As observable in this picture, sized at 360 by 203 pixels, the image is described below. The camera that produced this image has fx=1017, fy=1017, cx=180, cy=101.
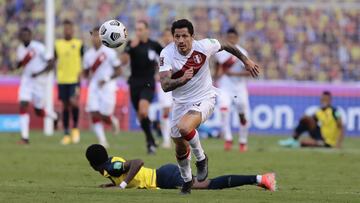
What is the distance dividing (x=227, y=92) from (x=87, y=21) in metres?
11.5

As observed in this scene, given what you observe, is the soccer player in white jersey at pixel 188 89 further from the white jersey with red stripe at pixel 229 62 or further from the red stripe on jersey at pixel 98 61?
the red stripe on jersey at pixel 98 61

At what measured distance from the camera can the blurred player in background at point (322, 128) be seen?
979 inches

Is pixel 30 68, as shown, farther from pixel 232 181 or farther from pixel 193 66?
pixel 193 66

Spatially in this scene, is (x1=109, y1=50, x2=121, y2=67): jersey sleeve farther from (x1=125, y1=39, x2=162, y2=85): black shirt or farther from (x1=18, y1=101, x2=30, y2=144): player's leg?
(x1=125, y1=39, x2=162, y2=85): black shirt

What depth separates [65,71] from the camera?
25000 millimetres

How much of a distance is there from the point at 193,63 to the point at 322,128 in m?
13.1

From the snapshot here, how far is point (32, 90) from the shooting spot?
80.9ft

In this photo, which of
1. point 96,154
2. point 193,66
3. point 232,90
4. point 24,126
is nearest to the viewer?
point 193,66

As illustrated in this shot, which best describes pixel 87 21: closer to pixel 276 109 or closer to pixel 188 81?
pixel 276 109

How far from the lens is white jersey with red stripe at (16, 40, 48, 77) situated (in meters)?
24.2

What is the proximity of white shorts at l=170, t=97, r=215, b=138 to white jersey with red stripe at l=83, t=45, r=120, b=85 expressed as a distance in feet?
36.1

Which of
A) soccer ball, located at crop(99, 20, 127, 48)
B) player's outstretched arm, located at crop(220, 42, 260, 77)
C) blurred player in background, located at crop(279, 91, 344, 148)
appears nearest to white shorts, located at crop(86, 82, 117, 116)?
blurred player in background, located at crop(279, 91, 344, 148)

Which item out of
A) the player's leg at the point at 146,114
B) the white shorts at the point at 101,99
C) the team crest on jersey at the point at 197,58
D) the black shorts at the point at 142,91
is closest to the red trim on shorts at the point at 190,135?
the team crest on jersey at the point at 197,58

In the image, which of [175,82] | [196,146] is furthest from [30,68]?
[175,82]
